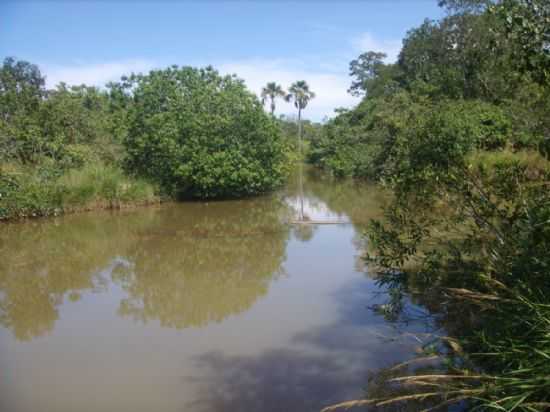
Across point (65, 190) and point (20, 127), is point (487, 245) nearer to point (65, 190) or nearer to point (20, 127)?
point (65, 190)

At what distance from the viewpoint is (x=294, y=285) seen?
7.76 meters

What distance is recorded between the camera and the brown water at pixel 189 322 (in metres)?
4.49

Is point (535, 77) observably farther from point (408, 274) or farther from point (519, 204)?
point (408, 274)

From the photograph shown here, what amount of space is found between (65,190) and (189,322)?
10.9 m

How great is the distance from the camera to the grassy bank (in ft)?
46.5

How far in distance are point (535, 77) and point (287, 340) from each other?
12.3ft

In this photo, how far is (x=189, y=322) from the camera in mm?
6309

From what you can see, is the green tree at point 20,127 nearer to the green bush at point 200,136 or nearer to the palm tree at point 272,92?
the green bush at point 200,136

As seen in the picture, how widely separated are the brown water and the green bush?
557 centimetres


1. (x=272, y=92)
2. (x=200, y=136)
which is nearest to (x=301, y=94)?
(x=272, y=92)

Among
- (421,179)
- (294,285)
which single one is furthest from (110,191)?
A: (421,179)

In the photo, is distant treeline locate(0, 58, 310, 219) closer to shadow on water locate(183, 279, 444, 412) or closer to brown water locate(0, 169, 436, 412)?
brown water locate(0, 169, 436, 412)

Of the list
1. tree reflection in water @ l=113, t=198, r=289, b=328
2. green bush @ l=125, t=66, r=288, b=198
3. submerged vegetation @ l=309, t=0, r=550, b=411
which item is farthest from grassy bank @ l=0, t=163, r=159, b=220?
submerged vegetation @ l=309, t=0, r=550, b=411

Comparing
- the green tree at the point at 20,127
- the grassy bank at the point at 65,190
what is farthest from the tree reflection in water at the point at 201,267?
the green tree at the point at 20,127
